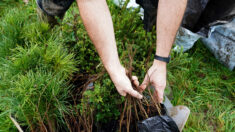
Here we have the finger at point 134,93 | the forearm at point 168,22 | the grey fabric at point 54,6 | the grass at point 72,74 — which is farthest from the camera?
the grey fabric at point 54,6

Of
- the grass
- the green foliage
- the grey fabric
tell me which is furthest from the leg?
the grey fabric

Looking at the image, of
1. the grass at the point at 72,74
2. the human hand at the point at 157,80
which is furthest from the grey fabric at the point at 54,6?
the human hand at the point at 157,80

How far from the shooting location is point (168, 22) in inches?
57.2

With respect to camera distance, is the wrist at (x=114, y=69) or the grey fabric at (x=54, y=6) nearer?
the wrist at (x=114, y=69)

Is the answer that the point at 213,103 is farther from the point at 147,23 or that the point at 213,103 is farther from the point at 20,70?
the point at 20,70

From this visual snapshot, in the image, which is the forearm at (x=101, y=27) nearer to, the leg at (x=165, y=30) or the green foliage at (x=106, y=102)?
the green foliage at (x=106, y=102)

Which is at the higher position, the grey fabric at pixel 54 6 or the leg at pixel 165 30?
the grey fabric at pixel 54 6

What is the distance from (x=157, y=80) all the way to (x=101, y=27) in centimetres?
52

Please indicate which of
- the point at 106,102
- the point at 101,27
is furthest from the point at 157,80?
A: the point at 101,27

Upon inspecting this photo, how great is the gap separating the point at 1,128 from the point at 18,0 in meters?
2.08

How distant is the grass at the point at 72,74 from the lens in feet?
4.32

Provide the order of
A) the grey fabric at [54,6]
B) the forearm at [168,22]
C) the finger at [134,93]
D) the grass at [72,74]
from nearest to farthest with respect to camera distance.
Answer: the finger at [134,93], the grass at [72,74], the forearm at [168,22], the grey fabric at [54,6]

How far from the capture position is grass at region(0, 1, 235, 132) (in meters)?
1.32

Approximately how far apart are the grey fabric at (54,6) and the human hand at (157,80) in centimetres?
108
